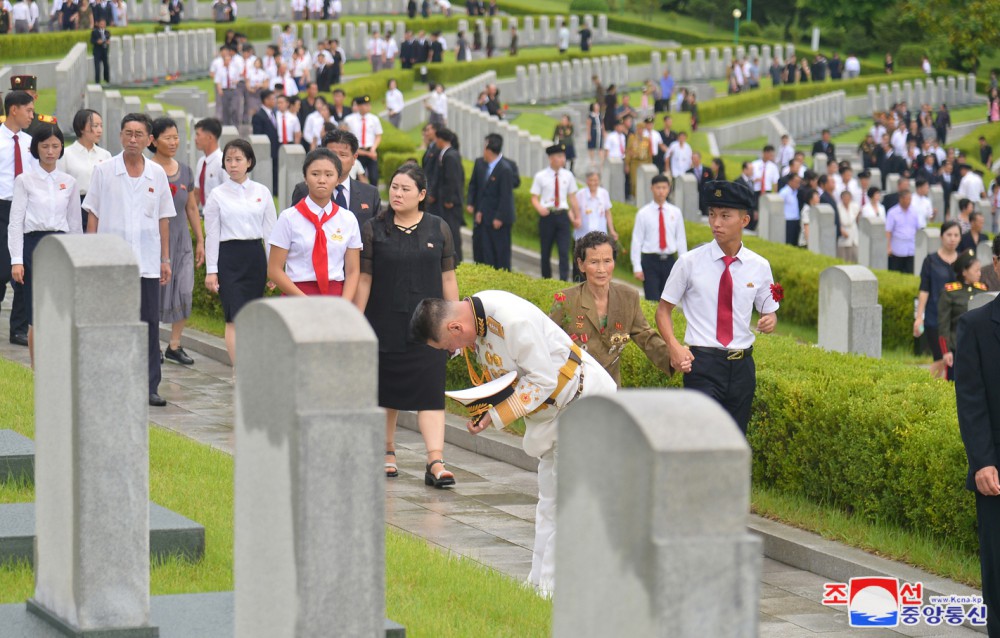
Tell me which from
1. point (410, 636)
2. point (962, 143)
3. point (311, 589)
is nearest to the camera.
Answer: point (311, 589)

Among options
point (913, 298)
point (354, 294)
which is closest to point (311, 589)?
point (354, 294)

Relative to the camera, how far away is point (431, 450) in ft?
33.1

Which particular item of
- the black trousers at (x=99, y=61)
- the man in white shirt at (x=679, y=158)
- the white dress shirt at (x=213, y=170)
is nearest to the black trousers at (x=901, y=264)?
the man in white shirt at (x=679, y=158)

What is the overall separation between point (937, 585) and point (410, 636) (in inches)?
131

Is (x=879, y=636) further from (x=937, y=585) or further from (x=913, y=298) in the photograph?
(x=913, y=298)

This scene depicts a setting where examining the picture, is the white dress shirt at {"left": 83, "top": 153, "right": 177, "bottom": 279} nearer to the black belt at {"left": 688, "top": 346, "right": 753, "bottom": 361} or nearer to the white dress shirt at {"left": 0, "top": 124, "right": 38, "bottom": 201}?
the white dress shirt at {"left": 0, "top": 124, "right": 38, "bottom": 201}

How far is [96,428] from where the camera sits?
5.21m

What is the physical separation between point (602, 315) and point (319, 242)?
2100 mm

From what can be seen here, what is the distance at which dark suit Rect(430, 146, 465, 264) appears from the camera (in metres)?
19.2

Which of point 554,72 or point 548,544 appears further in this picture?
point 554,72

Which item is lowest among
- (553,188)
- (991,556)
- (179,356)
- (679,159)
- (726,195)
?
(679,159)

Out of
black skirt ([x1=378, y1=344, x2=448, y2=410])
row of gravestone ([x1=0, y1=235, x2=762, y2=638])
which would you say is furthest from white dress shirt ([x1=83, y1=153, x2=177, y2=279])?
row of gravestone ([x1=0, y1=235, x2=762, y2=638])

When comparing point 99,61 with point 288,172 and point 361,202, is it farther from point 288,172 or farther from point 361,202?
point 361,202

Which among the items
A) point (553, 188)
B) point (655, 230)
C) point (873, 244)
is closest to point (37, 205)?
point (655, 230)
